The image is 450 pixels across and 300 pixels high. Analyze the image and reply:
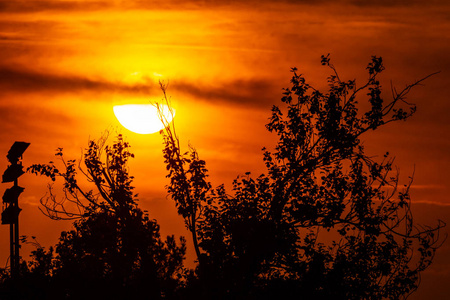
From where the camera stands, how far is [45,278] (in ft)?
105

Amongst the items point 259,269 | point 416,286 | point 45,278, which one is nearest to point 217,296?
point 259,269

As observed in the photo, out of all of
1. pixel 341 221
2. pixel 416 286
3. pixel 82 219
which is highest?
pixel 82 219

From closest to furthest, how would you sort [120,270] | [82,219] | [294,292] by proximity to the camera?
[294,292] < [120,270] < [82,219]

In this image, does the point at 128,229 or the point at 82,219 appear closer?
the point at 128,229

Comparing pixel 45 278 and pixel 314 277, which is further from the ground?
pixel 45 278

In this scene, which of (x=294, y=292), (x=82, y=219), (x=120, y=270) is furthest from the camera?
(x=82, y=219)

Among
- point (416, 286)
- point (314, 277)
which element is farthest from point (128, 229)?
point (416, 286)

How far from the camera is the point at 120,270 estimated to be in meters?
28.0

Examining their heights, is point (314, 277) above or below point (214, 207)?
below

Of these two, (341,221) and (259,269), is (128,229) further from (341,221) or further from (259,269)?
(341,221)

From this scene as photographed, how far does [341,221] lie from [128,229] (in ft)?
25.8

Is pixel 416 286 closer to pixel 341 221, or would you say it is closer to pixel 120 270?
pixel 341 221

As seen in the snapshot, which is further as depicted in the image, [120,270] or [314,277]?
[120,270]

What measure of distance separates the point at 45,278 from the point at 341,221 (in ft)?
43.1
